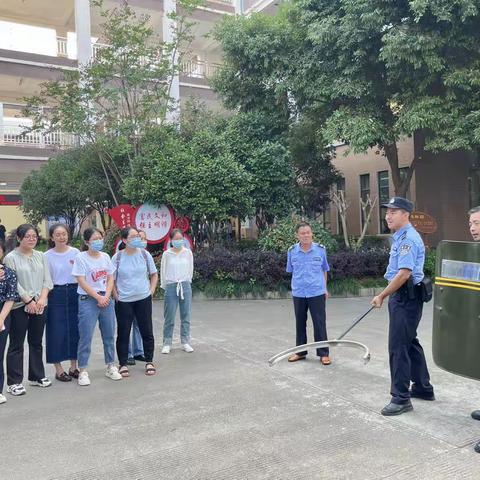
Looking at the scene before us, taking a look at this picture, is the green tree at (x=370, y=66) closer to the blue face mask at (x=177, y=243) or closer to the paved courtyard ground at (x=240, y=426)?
the blue face mask at (x=177, y=243)

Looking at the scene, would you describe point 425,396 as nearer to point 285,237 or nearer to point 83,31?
point 285,237

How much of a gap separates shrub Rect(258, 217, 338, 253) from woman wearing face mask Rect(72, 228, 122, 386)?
20.1 feet

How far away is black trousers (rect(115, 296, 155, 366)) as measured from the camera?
5172 mm

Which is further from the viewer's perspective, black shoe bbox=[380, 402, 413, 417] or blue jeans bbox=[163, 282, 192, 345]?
blue jeans bbox=[163, 282, 192, 345]

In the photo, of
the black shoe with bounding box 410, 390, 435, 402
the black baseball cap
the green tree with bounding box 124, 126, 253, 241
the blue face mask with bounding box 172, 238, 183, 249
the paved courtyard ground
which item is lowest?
the paved courtyard ground

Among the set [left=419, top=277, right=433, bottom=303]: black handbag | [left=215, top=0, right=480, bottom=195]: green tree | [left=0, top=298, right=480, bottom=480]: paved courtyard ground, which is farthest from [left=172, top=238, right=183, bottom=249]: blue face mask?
[left=215, top=0, right=480, bottom=195]: green tree

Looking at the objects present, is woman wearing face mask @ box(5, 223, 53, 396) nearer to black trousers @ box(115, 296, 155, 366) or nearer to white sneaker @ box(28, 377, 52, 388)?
white sneaker @ box(28, 377, 52, 388)

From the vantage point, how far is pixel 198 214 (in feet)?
34.7

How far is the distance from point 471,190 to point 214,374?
1328 cm


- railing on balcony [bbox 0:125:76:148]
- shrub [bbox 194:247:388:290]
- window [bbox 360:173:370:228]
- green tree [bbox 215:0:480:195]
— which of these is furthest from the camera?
railing on balcony [bbox 0:125:76:148]

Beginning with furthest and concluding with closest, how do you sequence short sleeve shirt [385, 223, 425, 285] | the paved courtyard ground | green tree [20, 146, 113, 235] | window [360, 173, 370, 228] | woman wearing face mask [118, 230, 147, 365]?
1. window [360, 173, 370, 228]
2. green tree [20, 146, 113, 235]
3. woman wearing face mask [118, 230, 147, 365]
4. short sleeve shirt [385, 223, 425, 285]
5. the paved courtyard ground

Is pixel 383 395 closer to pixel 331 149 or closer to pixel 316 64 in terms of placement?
pixel 316 64

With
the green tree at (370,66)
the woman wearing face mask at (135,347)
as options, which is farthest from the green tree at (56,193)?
the woman wearing face mask at (135,347)

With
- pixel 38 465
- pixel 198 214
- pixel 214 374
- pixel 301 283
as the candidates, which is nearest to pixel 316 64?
pixel 198 214
